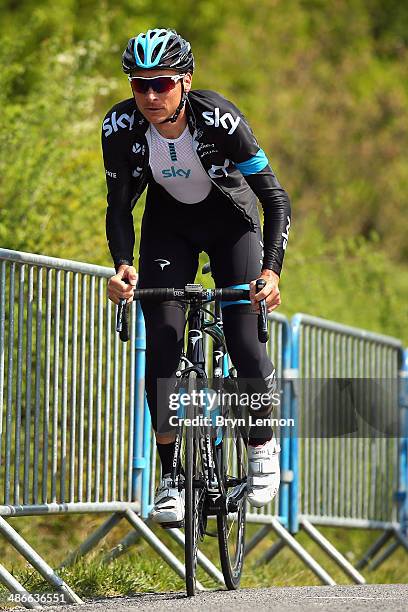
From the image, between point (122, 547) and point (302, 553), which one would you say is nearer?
point (122, 547)

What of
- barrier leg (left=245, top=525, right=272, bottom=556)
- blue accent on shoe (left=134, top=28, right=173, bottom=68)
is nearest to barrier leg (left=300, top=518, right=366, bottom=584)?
barrier leg (left=245, top=525, right=272, bottom=556)

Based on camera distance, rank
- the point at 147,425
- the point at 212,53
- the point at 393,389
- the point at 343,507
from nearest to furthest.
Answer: the point at 147,425 < the point at 343,507 < the point at 393,389 < the point at 212,53

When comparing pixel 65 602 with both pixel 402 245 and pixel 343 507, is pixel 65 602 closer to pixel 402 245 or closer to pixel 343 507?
pixel 343 507

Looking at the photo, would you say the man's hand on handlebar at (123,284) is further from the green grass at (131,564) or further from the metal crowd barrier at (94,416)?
the green grass at (131,564)

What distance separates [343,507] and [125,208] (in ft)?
15.7

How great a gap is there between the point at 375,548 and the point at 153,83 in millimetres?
6210

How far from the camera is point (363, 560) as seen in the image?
11.6 m

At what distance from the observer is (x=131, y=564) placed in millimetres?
8234

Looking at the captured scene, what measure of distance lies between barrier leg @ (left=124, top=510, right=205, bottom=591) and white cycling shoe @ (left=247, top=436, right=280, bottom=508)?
1074mm

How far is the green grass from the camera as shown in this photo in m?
7.65

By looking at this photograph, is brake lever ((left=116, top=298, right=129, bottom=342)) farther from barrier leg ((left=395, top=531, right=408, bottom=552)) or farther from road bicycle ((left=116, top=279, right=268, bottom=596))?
barrier leg ((left=395, top=531, right=408, bottom=552))

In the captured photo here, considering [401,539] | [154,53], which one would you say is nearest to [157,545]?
[154,53]

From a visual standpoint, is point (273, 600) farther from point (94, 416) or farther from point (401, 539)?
point (401, 539)

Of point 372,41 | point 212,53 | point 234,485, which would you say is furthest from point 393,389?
point 372,41
